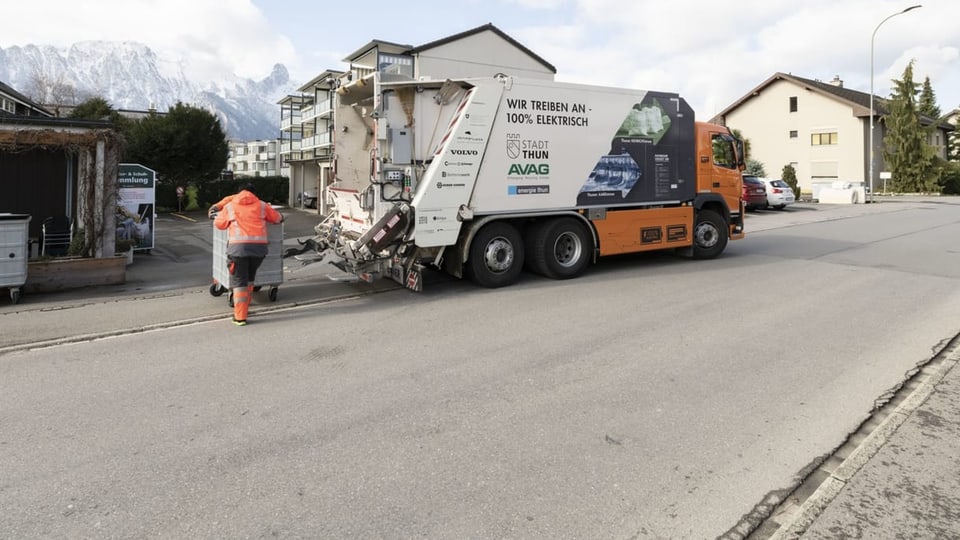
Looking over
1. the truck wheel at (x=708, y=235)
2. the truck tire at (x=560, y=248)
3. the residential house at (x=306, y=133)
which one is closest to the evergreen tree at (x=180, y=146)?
the residential house at (x=306, y=133)

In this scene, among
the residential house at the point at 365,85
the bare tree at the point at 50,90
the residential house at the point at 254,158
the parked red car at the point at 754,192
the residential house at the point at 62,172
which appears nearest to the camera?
the residential house at the point at 365,85

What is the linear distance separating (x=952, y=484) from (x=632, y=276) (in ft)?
22.3

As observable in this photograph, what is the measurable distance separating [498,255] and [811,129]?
144ft

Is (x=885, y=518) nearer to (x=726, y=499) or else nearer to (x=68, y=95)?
(x=726, y=499)

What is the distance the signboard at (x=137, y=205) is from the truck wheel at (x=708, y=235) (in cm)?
1150

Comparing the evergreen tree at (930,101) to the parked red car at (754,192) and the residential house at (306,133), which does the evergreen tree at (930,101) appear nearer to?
the parked red car at (754,192)

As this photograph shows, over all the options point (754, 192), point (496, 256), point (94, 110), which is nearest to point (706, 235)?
point (496, 256)

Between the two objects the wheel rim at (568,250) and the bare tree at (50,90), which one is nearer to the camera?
the wheel rim at (568,250)

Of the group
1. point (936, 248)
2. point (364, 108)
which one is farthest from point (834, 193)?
point (364, 108)

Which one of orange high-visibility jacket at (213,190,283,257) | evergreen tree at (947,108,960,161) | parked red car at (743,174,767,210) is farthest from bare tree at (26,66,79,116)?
evergreen tree at (947,108,960,161)

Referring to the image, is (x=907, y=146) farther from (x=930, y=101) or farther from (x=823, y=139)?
(x=930, y=101)

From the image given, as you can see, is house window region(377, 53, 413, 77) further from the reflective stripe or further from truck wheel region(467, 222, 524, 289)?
the reflective stripe

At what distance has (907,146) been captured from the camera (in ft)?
138

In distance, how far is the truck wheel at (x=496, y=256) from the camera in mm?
8930
